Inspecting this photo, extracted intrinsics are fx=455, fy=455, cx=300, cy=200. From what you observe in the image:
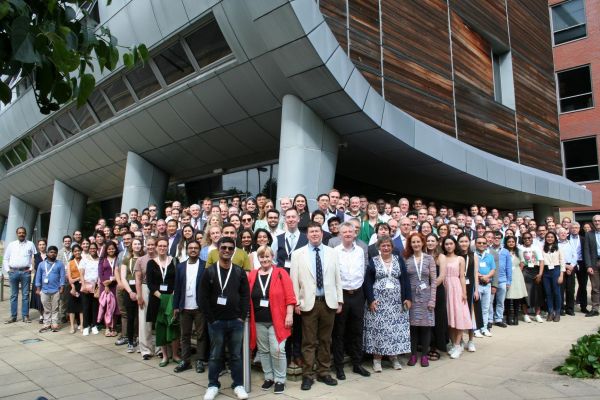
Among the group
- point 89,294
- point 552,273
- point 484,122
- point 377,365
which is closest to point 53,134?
point 89,294

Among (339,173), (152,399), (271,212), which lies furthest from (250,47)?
(152,399)

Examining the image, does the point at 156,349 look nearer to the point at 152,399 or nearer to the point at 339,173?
the point at 152,399

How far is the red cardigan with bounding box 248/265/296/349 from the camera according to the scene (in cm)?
569

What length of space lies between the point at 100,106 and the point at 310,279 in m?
13.5

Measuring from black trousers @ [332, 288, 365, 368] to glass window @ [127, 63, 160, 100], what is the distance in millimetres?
10175

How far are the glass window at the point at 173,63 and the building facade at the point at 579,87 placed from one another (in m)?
23.3

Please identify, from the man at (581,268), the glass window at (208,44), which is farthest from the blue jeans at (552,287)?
the glass window at (208,44)

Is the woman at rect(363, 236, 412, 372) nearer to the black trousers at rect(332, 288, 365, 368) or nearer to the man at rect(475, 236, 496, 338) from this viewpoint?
the black trousers at rect(332, 288, 365, 368)

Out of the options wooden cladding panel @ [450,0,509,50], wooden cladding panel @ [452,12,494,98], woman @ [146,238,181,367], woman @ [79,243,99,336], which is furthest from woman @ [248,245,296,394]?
wooden cladding panel @ [450,0,509,50]

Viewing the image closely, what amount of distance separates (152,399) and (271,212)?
3.22 metres

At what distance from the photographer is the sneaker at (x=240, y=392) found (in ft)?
17.4

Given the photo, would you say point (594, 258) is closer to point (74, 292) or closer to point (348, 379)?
point (348, 379)

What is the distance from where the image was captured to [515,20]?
19375mm

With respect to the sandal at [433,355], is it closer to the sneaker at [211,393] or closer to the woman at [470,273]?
the woman at [470,273]
